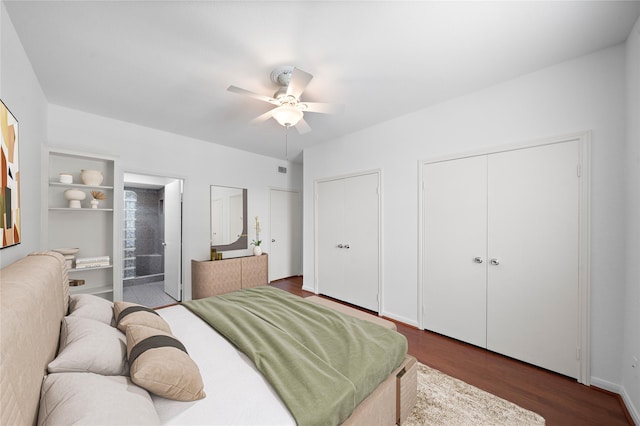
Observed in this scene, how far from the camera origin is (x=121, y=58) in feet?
6.61

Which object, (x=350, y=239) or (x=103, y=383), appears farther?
(x=350, y=239)

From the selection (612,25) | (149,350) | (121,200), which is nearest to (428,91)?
(612,25)

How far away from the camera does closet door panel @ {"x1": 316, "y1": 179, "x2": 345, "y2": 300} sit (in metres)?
3.92

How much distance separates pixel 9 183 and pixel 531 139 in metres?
3.88

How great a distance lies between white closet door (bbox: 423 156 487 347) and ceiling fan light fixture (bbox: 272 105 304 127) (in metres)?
1.67

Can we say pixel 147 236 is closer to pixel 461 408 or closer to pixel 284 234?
pixel 284 234

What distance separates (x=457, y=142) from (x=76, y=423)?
3296mm

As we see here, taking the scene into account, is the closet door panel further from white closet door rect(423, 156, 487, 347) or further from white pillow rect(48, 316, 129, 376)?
white pillow rect(48, 316, 129, 376)

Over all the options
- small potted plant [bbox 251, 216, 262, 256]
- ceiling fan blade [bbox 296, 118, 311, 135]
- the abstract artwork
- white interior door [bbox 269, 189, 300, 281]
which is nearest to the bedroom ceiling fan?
ceiling fan blade [bbox 296, 118, 311, 135]

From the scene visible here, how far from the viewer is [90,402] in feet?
2.63

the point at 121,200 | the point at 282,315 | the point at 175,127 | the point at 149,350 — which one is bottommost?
the point at 282,315

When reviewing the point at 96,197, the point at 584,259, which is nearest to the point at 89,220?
the point at 96,197

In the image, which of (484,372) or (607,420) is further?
(484,372)

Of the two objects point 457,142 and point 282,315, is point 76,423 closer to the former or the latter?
point 282,315
